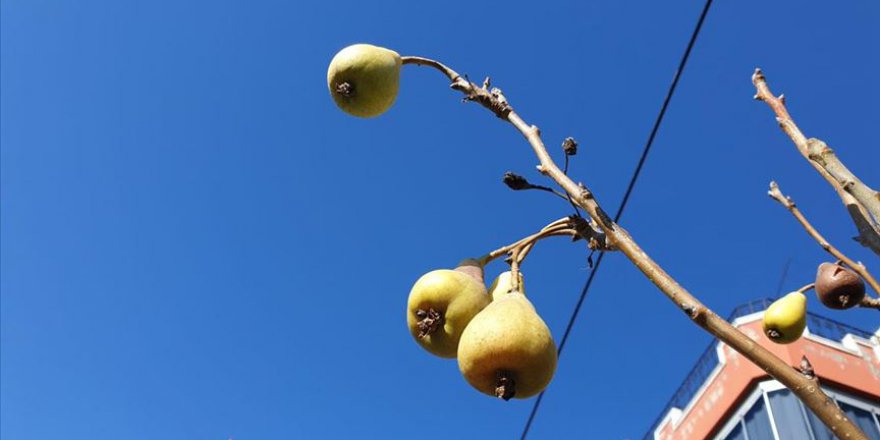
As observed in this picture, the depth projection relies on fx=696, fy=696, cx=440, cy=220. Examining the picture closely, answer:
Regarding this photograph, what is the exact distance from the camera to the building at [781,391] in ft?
41.6

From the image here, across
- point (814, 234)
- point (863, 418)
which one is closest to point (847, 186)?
point (814, 234)

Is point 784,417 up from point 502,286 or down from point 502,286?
up

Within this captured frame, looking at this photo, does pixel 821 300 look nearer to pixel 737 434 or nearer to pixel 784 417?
pixel 784 417

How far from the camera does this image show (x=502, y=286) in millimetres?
2254

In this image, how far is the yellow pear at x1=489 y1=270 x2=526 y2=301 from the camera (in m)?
2.18

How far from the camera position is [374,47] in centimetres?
240

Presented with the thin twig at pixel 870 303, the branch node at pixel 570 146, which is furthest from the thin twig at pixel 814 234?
the branch node at pixel 570 146

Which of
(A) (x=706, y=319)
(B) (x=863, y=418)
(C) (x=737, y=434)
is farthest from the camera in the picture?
(C) (x=737, y=434)

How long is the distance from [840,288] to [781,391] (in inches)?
433

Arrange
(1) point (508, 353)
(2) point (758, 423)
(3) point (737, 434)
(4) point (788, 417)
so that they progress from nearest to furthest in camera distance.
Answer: (1) point (508, 353), (4) point (788, 417), (2) point (758, 423), (3) point (737, 434)

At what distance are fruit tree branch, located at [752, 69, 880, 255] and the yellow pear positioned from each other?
1.08 meters

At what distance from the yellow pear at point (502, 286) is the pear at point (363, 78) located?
2.39ft

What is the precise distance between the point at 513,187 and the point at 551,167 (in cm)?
17

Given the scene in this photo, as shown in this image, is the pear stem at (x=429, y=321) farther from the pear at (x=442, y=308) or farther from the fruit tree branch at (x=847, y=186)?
the fruit tree branch at (x=847, y=186)
